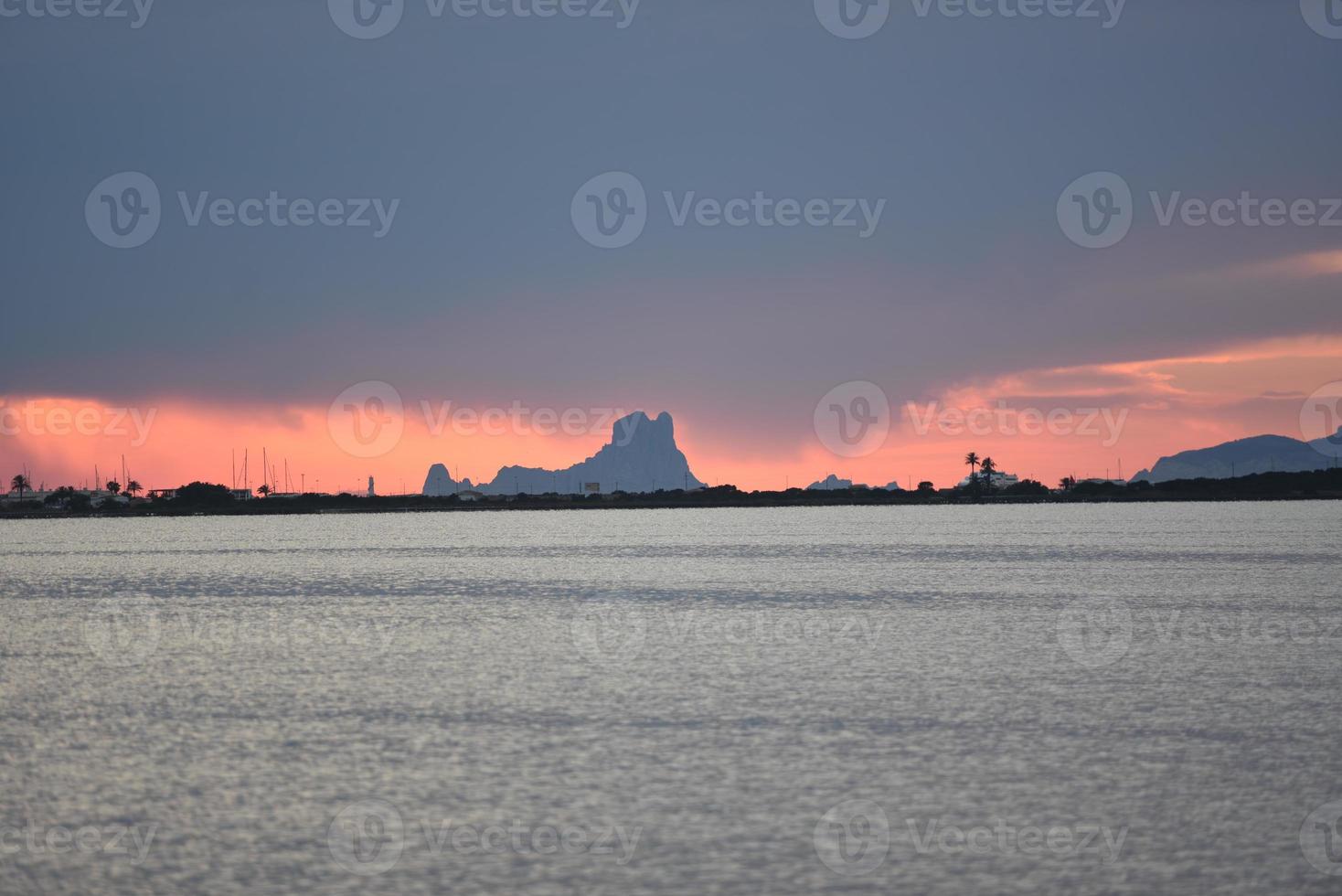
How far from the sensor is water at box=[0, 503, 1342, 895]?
22.6 metres

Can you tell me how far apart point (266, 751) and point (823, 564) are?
344 ft

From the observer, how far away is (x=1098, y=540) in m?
192

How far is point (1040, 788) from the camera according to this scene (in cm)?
2792

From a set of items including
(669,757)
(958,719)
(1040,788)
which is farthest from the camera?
(958,719)

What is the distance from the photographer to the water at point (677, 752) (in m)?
22.6

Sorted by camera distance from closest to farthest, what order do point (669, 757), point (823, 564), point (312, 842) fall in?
point (312, 842) → point (669, 757) → point (823, 564)

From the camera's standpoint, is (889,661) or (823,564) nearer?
(889,661)

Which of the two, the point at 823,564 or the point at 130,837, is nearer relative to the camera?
the point at 130,837

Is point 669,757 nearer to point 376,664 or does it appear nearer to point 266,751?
point 266,751

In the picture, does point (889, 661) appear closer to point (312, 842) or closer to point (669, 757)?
point (669, 757)

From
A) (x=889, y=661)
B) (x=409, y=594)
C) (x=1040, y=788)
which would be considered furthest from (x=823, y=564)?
(x=1040, y=788)

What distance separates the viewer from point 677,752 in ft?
105

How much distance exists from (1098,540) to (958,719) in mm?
166454

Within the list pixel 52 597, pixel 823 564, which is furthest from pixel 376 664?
pixel 823 564
